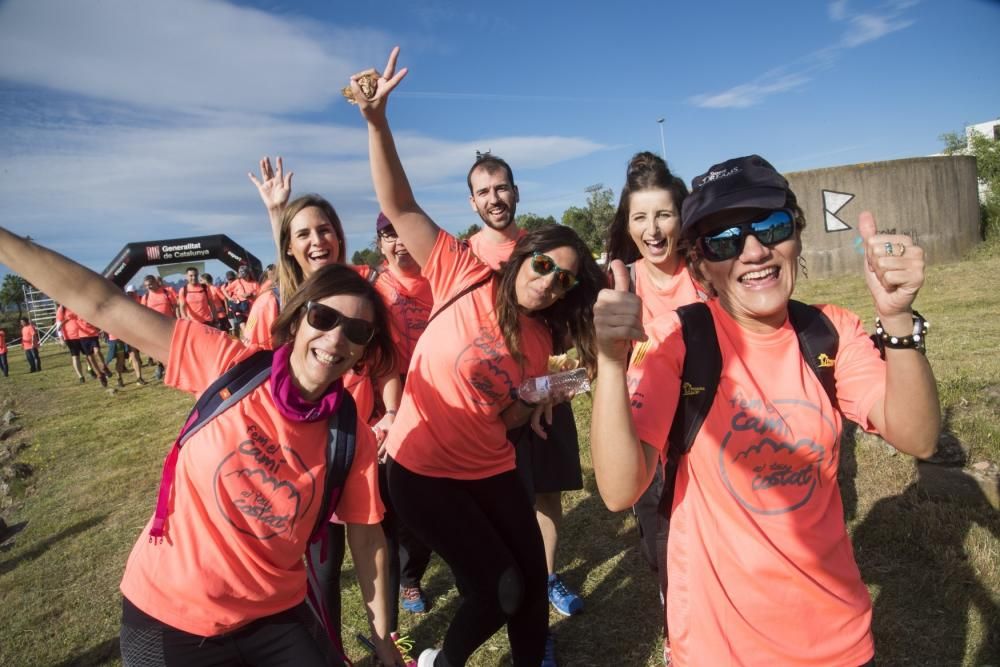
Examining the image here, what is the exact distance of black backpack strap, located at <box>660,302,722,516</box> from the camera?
1.58 meters

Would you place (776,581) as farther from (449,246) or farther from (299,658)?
(449,246)

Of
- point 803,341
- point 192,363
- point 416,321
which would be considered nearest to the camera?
point 803,341

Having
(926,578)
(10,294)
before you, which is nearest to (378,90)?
(926,578)

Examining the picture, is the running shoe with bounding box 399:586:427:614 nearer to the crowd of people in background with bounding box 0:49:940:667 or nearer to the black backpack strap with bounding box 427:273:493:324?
the crowd of people in background with bounding box 0:49:940:667

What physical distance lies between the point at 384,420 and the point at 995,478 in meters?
4.03

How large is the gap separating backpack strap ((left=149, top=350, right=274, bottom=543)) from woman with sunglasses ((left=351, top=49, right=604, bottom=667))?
2.80 feet

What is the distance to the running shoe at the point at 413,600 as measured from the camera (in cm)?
400

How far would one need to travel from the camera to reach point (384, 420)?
3.22 m

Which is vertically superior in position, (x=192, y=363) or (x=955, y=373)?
(x=192, y=363)

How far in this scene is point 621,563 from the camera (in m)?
4.30

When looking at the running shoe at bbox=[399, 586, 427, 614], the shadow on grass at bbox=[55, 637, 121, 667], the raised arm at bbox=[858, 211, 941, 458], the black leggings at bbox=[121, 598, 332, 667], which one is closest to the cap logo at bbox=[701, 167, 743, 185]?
the raised arm at bbox=[858, 211, 941, 458]

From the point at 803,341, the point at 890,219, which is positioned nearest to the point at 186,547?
the point at 803,341

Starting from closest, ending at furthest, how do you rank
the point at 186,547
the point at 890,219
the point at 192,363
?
the point at 186,547 → the point at 192,363 → the point at 890,219

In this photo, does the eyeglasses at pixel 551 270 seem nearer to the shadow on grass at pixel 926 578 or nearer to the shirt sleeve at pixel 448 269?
the shirt sleeve at pixel 448 269
